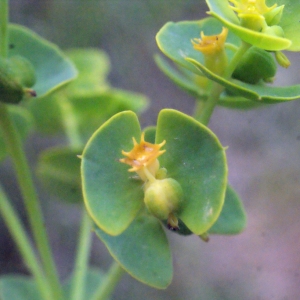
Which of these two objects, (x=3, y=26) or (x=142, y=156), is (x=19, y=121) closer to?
(x=3, y=26)

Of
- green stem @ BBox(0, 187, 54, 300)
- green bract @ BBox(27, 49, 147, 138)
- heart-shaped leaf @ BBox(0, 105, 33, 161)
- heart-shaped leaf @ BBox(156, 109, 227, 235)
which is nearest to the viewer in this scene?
heart-shaped leaf @ BBox(156, 109, 227, 235)

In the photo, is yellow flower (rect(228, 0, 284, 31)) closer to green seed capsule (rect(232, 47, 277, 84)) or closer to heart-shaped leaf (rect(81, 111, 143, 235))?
green seed capsule (rect(232, 47, 277, 84))

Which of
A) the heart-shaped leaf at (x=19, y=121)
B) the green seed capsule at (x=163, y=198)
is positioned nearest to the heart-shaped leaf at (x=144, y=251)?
the green seed capsule at (x=163, y=198)

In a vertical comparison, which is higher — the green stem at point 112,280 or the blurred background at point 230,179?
the green stem at point 112,280

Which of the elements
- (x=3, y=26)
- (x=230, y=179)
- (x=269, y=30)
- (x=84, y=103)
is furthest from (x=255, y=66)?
(x=230, y=179)

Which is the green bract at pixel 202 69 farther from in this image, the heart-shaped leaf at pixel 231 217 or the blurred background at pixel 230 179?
the blurred background at pixel 230 179

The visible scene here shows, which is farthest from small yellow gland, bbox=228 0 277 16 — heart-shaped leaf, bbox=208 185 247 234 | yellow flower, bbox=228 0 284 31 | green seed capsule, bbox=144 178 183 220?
heart-shaped leaf, bbox=208 185 247 234

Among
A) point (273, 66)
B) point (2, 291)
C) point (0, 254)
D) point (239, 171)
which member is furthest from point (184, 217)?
point (239, 171)
